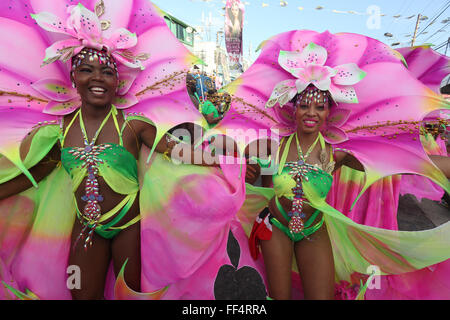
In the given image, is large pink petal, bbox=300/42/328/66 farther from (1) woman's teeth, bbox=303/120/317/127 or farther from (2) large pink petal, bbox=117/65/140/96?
(2) large pink petal, bbox=117/65/140/96

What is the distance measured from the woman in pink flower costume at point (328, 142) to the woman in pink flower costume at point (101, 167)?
32 centimetres

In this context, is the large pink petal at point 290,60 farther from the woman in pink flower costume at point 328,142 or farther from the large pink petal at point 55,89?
the large pink petal at point 55,89

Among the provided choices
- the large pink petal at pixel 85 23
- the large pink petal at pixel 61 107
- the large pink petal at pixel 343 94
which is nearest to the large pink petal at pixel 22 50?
the large pink petal at pixel 61 107

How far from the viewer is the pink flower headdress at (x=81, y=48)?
1117 mm

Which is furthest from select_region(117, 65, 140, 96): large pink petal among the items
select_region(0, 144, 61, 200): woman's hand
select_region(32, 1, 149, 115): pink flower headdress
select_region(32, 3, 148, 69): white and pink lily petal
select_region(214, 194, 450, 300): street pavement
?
select_region(214, 194, 450, 300): street pavement

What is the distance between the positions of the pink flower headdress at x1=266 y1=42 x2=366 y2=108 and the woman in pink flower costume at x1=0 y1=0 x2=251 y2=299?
20.8 inches

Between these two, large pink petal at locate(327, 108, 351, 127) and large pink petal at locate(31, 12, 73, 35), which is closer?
large pink petal at locate(31, 12, 73, 35)

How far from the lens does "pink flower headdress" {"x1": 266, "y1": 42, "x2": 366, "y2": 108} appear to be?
124 cm

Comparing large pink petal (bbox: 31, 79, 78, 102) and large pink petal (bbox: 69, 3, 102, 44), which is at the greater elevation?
large pink petal (bbox: 69, 3, 102, 44)

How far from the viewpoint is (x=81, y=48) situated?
113 centimetres

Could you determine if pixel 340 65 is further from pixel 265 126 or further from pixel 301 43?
pixel 265 126

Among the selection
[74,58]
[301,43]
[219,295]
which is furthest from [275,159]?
[219,295]

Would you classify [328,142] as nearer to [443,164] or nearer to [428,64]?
[443,164]

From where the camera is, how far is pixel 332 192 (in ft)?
5.33
